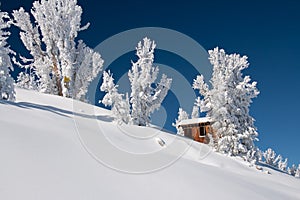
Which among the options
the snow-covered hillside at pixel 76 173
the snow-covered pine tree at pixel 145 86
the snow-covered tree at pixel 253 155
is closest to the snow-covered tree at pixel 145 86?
the snow-covered pine tree at pixel 145 86

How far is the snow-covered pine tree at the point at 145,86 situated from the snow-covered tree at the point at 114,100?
81.0 inches

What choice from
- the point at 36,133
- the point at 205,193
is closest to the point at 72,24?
the point at 36,133

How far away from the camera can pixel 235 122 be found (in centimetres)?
2389

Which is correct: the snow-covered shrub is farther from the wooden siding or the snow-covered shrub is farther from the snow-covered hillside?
the snow-covered hillside

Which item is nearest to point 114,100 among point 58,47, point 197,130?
point 58,47

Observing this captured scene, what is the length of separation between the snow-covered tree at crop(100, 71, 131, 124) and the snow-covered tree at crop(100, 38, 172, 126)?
2.03m

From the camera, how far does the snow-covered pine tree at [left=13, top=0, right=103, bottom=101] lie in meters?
25.3

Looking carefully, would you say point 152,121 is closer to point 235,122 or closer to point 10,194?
point 235,122

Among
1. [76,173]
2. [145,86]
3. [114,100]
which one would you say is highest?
[145,86]

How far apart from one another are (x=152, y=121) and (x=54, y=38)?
1206cm

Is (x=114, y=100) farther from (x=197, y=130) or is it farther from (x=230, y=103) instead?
(x=197, y=130)

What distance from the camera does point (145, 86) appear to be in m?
22.5

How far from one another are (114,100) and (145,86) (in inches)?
176

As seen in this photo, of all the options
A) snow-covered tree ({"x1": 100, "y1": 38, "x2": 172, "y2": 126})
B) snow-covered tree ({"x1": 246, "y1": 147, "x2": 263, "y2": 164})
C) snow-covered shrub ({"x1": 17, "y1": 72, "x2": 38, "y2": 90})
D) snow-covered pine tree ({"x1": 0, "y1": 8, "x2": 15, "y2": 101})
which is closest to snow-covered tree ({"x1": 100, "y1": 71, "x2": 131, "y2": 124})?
snow-covered tree ({"x1": 100, "y1": 38, "x2": 172, "y2": 126})
